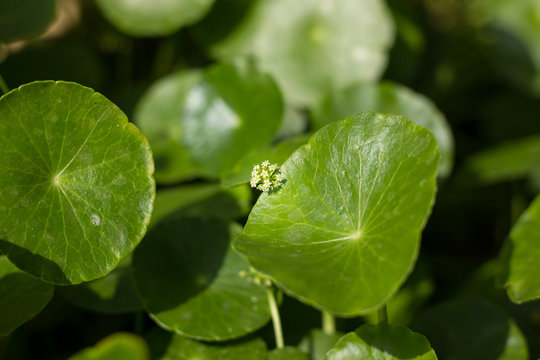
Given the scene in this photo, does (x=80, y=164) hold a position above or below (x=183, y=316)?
above

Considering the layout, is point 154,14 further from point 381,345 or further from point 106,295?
point 381,345

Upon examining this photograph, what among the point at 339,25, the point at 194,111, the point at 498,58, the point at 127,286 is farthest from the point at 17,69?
the point at 498,58

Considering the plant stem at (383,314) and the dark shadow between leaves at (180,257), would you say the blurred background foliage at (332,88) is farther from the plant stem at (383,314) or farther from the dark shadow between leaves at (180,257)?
the plant stem at (383,314)

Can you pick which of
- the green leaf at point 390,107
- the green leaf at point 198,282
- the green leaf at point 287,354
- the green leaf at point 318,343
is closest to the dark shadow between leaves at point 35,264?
the green leaf at point 198,282

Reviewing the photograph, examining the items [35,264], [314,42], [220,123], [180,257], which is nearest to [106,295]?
[180,257]

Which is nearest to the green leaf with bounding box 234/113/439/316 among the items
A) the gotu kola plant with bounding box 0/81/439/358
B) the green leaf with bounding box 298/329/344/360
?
the gotu kola plant with bounding box 0/81/439/358

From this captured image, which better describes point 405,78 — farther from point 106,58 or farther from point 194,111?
point 106,58
